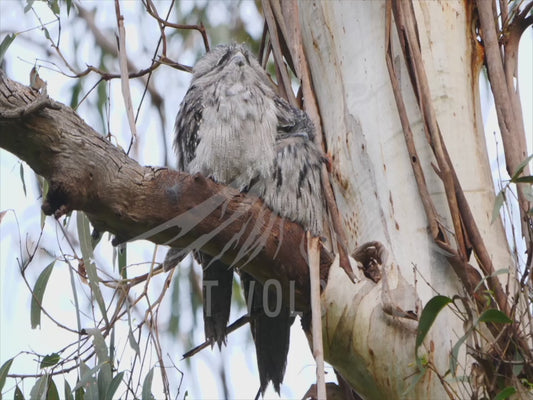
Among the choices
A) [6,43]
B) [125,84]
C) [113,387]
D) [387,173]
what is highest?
[6,43]

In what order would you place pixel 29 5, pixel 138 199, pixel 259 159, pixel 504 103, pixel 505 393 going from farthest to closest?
pixel 29 5, pixel 259 159, pixel 504 103, pixel 138 199, pixel 505 393

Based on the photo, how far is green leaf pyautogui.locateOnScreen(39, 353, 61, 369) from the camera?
6.77 ft

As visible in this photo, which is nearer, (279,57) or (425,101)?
(425,101)

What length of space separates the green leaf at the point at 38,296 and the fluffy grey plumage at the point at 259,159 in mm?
440

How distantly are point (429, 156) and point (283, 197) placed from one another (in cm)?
42

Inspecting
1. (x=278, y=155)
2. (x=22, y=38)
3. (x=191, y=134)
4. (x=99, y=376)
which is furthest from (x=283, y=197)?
(x=22, y=38)

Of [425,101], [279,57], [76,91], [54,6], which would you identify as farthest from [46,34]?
[425,101]

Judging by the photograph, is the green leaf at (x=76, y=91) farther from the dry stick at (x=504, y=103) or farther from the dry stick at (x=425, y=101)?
the dry stick at (x=504, y=103)

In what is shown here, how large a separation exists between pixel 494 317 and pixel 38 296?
1.25 meters

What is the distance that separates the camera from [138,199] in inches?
63.5

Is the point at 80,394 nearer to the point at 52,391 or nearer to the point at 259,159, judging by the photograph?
the point at 52,391

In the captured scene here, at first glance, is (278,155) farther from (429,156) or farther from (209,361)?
(209,361)

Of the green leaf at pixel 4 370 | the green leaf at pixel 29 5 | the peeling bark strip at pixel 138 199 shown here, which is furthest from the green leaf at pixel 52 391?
the green leaf at pixel 29 5

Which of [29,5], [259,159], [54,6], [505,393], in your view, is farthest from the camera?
[54,6]
